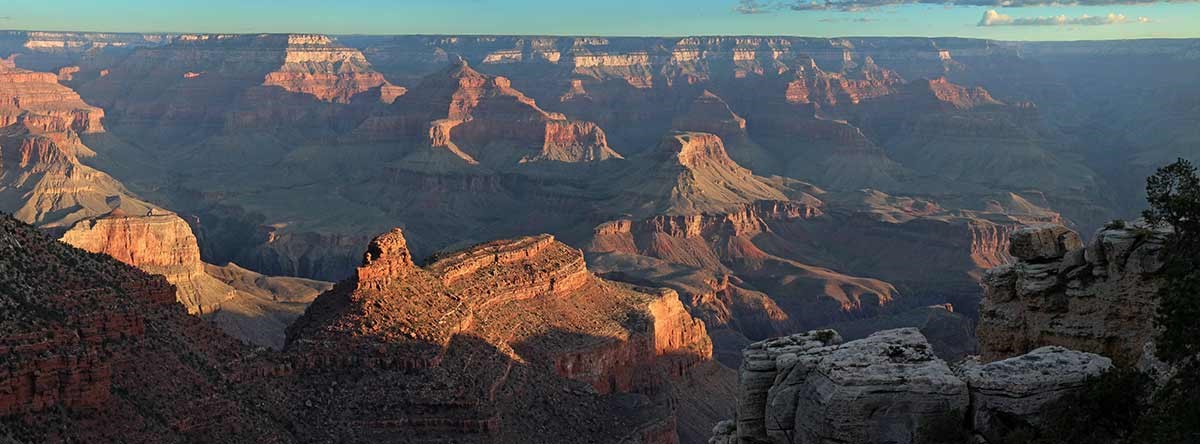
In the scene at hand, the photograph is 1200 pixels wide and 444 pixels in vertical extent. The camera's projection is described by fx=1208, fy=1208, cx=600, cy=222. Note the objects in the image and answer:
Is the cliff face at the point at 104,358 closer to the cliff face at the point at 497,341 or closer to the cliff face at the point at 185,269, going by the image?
the cliff face at the point at 497,341

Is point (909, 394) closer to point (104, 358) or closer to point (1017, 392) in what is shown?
point (1017, 392)

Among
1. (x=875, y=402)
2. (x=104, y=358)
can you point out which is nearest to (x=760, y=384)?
(x=875, y=402)

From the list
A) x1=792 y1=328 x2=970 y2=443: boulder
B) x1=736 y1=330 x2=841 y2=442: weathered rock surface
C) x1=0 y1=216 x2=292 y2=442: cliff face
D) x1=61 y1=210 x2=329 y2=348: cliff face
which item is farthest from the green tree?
x1=61 y1=210 x2=329 y2=348: cliff face

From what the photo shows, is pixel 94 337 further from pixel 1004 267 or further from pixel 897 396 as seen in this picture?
pixel 1004 267

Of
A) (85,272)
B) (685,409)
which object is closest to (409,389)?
(85,272)

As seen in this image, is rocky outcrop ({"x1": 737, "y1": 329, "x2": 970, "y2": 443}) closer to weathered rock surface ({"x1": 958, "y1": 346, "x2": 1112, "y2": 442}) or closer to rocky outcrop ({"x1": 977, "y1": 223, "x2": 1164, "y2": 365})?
weathered rock surface ({"x1": 958, "y1": 346, "x2": 1112, "y2": 442})

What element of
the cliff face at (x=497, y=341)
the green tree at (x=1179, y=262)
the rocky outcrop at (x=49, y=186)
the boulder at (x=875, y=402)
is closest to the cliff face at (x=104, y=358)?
the cliff face at (x=497, y=341)
